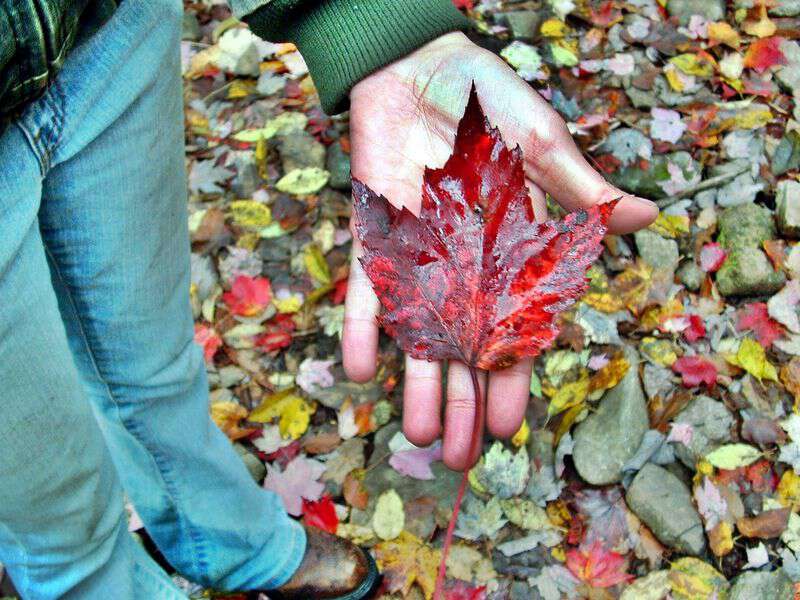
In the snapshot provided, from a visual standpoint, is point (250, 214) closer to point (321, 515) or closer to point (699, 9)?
point (321, 515)

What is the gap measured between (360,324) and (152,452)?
19.7 inches

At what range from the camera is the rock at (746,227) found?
7.55 ft

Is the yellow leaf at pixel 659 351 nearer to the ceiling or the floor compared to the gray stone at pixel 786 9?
nearer to the floor

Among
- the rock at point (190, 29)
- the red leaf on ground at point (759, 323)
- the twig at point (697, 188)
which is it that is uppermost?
the rock at point (190, 29)

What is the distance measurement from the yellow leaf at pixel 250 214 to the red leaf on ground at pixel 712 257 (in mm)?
1480

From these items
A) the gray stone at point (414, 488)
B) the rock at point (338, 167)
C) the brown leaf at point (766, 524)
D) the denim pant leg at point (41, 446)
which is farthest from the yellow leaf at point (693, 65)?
the denim pant leg at point (41, 446)

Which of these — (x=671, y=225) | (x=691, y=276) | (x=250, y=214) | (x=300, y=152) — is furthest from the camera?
(x=300, y=152)

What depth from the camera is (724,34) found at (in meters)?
2.89

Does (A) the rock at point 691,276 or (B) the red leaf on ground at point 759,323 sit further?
(A) the rock at point 691,276

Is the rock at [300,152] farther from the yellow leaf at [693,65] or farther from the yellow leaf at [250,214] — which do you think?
the yellow leaf at [693,65]

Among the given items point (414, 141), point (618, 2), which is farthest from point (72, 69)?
point (618, 2)

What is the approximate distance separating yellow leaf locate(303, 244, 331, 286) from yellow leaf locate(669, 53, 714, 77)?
1587mm

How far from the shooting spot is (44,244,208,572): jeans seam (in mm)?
1213

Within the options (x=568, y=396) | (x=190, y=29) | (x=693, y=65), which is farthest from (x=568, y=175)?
(x=190, y=29)
